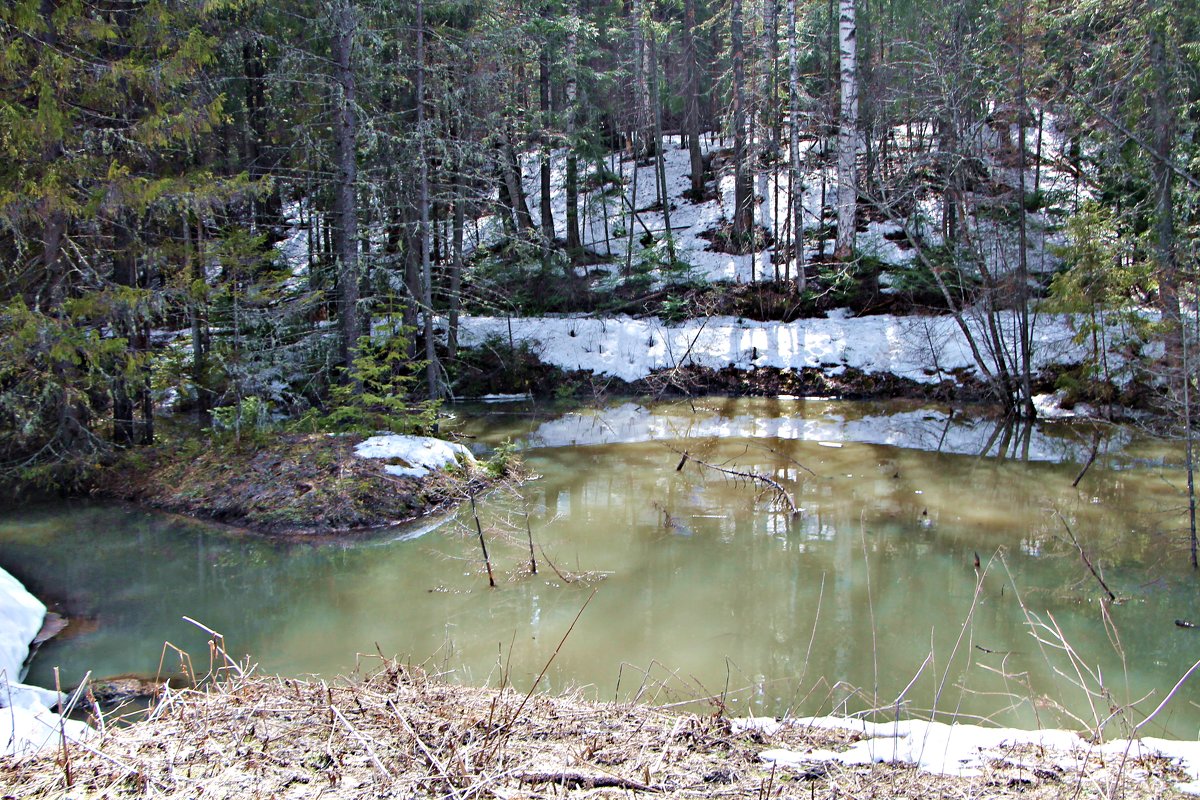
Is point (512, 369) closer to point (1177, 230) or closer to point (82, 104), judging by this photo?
point (82, 104)

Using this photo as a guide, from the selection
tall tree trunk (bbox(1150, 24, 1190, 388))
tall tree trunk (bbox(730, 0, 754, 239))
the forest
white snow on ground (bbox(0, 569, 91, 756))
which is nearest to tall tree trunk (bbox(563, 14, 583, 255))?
the forest

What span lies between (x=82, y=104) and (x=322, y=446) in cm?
531

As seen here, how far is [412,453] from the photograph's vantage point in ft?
35.5

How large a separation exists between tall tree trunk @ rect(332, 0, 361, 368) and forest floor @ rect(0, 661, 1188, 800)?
924 cm

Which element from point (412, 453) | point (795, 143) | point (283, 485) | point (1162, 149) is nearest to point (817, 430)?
point (1162, 149)

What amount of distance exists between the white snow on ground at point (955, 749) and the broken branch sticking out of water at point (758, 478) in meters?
5.53

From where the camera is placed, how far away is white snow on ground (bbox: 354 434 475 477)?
1059 cm

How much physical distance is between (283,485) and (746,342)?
1269 centimetres

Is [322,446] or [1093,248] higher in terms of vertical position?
[1093,248]

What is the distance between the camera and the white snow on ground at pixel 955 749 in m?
3.39

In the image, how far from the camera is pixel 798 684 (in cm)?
539

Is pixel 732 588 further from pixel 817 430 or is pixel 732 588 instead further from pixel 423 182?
pixel 423 182

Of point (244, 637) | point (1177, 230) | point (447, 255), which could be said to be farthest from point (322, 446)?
point (1177, 230)

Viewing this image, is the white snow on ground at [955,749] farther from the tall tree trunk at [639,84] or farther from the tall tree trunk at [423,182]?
the tall tree trunk at [639,84]
